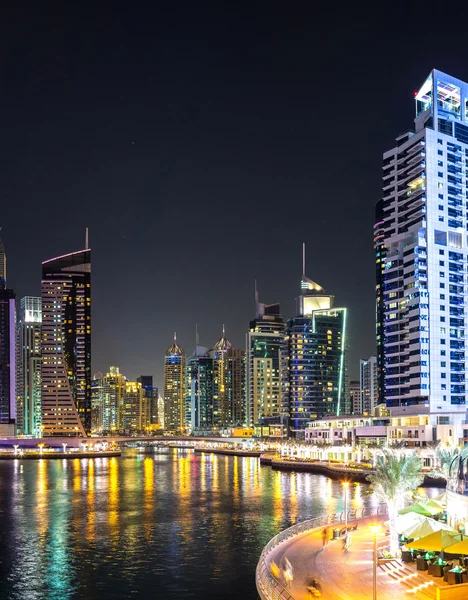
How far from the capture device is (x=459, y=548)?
42.1 metres

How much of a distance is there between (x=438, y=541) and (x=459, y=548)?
4.62ft

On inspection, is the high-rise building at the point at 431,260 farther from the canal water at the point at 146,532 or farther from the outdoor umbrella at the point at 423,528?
the outdoor umbrella at the point at 423,528

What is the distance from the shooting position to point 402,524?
2009 inches

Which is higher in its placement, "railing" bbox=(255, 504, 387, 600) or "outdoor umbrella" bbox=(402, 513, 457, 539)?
"outdoor umbrella" bbox=(402, 513, 457, 539)

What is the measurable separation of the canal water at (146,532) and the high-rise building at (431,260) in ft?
112

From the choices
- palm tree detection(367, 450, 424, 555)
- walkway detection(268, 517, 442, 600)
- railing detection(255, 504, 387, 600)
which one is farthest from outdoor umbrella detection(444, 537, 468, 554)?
railing detection(255, 504, 387, 600)

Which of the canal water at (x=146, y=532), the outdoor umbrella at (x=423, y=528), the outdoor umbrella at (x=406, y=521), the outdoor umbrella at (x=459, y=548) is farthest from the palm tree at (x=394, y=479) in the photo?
the canal water at (x=146, y=532)

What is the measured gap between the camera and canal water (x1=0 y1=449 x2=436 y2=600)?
5547 centimetres

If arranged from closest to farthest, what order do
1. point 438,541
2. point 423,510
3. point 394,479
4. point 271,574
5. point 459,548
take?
point 459,548 → point 438,541 → point 271,574 → point 394,479 → point 423,510

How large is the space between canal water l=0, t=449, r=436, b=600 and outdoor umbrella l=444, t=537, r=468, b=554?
1518 centimetres

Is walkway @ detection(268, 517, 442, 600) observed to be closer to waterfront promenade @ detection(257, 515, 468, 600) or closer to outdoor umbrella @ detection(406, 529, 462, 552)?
waterfront promenade @ detection(257, 515, 468, 600)

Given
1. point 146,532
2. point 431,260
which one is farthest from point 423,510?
point 431,260

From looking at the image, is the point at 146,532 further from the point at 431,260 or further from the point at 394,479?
the point at 431,260

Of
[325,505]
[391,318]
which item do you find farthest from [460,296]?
[325,505]
